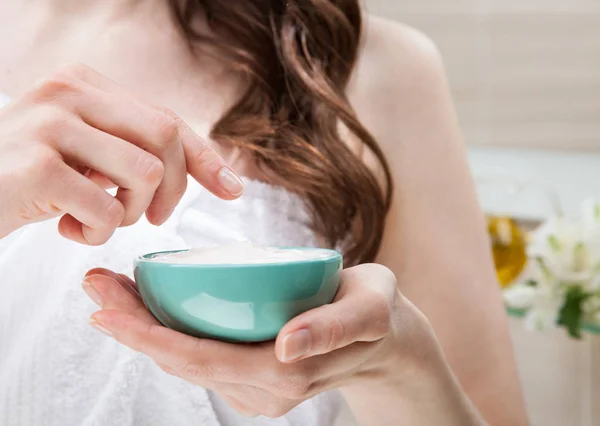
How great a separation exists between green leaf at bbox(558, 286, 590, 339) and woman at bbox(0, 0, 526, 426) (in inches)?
12.5

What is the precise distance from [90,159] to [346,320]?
0.67 ft

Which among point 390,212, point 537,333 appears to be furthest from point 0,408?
point 537,333

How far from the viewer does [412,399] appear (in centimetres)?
73

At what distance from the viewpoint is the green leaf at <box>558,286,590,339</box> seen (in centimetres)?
126

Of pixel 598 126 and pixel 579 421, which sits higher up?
pixel 598 126

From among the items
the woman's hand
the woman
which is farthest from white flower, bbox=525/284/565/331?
the woman's hand

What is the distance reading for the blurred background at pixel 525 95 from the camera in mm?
1761

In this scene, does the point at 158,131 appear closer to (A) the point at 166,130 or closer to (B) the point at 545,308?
(A) the point at 166,130

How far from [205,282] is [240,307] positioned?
28mm

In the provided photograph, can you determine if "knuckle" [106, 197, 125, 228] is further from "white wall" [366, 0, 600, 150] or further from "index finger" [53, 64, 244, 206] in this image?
"white wall" [366, 0, 600, 150]

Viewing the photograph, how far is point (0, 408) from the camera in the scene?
76 cm

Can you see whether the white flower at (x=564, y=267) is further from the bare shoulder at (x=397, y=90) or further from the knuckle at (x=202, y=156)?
the knuckle at (x=202, y=156)

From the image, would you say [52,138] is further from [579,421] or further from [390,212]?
[579,421]

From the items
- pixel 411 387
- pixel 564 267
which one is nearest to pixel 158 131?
pixel 411 387
